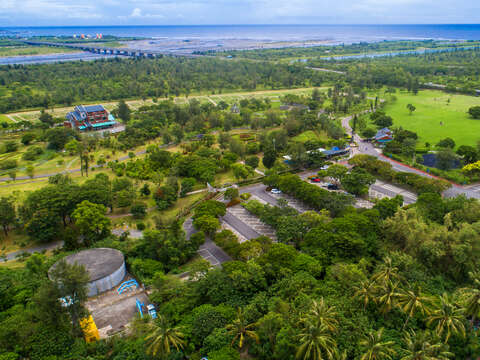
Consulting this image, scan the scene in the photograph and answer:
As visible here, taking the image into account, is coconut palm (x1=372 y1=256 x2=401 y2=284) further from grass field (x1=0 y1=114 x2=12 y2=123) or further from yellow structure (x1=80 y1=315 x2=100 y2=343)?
grass field (x1=0 y1=114 x2=12 y2=123)

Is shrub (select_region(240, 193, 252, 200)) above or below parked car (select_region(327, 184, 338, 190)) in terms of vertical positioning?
below

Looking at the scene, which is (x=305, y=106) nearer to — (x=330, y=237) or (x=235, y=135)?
(x=235, y=135)

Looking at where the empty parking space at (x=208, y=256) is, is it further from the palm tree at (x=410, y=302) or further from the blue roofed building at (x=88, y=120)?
the blue roofed building at (x=88, y=120)

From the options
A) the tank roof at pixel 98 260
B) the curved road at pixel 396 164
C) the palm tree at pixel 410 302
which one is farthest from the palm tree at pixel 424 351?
the curved road at pixel 396 164

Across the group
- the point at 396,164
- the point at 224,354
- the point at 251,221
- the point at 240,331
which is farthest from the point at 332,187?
the point at 224,354

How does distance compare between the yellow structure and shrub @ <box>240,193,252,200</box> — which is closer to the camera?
the yellow structure

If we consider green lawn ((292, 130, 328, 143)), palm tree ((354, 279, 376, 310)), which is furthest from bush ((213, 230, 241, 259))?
green lawn ((292, 130, 328, 143))

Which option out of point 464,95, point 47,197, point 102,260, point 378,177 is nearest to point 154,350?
point 102,260

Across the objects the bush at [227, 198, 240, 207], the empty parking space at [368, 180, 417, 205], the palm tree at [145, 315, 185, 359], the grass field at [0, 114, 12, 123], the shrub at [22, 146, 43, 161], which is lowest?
the grass field at [0, 114, 12, 123]

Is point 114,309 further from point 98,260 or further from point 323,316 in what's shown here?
point 323,316
